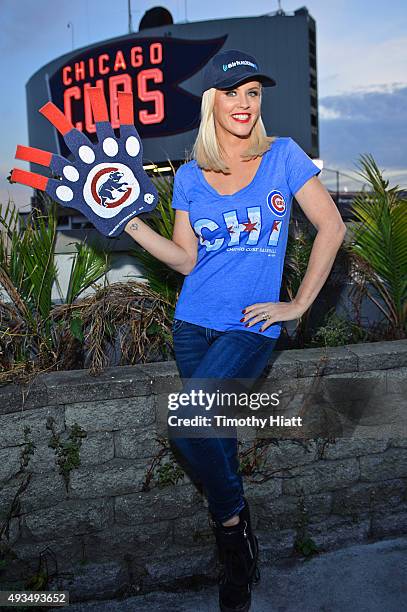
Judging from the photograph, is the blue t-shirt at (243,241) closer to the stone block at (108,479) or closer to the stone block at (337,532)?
the stone block at (108,479)

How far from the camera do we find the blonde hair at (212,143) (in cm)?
269

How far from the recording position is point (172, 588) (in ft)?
9.94

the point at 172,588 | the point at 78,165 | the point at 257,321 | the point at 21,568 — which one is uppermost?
the point at 78,165

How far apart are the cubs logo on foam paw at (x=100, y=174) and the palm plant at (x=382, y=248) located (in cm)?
186

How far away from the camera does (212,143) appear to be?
2734mm

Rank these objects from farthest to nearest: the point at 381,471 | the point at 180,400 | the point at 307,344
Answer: the point at 307,344
the point at 381,471
the point at 180,400

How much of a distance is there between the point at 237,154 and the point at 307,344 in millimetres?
1609

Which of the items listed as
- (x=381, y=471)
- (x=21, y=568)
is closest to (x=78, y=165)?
(x=21, y=568)

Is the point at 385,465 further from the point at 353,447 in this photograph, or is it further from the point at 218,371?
the point at 218,371

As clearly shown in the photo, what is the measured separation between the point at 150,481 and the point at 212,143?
1609mm

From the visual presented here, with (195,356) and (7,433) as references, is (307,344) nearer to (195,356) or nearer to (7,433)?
(195,356)

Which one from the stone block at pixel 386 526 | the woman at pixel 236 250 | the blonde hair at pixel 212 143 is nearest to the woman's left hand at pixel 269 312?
the woman at pixel 236 250

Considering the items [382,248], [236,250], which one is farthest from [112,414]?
[382,248]

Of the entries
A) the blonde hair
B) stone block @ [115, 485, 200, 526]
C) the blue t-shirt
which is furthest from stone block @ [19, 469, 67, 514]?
the blonde hair
